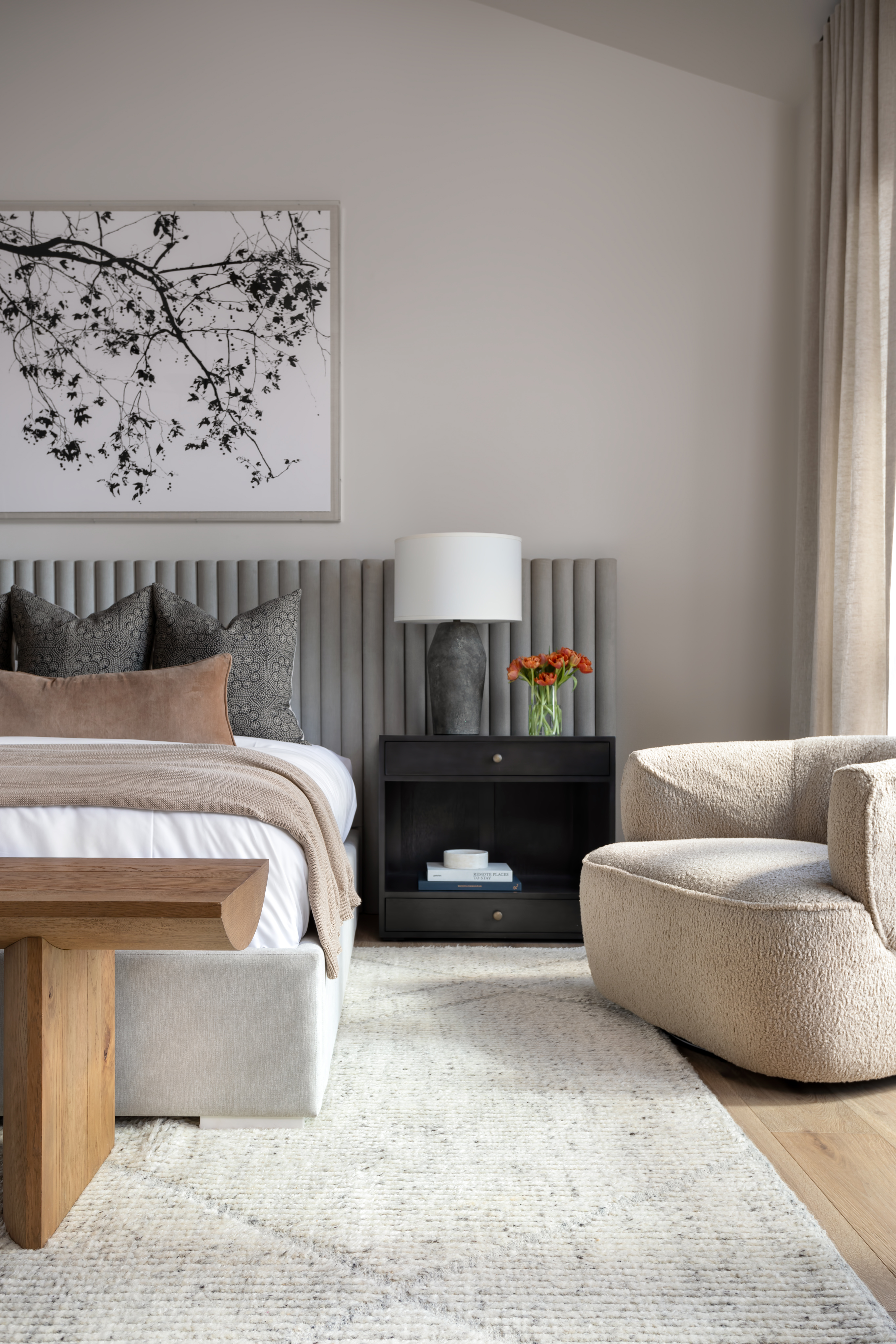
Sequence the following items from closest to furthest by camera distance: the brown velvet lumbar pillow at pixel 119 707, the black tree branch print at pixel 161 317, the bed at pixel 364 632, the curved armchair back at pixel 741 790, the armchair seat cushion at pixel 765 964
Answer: the armchair seat cushion at pixel 765 964, the curved armchair back at pixel 741 790, the brown velvet lumbar pillow at pixel 119 707, the bed at pixel 364 632, the black tree branch print at pixel 161 317

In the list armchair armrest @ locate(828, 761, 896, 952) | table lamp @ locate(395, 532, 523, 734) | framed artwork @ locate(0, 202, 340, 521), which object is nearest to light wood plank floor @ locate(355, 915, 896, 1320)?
armchair armrest @ locate(828, 761, 896, 952)

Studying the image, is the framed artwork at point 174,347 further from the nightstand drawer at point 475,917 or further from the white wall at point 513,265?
the nightstand drawer at point 475,917

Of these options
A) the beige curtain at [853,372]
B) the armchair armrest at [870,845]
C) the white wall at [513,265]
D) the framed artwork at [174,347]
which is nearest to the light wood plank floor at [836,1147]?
the armchair armrest at [870,845]

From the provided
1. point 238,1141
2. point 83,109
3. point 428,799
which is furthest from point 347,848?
point 83,109

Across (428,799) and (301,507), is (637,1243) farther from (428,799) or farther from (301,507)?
(301,507)

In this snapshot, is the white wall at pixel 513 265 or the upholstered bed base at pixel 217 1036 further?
the white wall at pixel 513 265

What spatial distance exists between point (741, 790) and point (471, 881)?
0.93 meters

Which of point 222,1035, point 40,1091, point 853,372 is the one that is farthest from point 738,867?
point 853,372

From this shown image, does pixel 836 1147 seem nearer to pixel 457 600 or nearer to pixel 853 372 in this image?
pixel 457 600

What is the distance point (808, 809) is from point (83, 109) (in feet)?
11.3

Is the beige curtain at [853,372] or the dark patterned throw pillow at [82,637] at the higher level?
the beige curtain at [853,372]

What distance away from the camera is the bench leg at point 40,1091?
136cm

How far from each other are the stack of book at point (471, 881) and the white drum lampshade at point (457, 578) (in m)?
0.79

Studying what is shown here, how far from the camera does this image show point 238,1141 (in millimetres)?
1678
